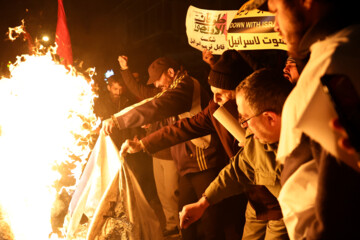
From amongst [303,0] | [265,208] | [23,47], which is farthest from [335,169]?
[23,47]

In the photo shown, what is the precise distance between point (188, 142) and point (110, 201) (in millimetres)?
1321

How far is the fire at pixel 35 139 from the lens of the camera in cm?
367

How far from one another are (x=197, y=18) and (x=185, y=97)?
6.71ft

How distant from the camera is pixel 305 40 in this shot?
1.49m

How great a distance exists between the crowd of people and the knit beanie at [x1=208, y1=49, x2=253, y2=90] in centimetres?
1

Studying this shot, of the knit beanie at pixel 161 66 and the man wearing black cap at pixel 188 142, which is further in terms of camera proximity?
the knit beanie at pixel 161 66

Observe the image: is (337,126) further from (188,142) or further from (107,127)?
(188,142)

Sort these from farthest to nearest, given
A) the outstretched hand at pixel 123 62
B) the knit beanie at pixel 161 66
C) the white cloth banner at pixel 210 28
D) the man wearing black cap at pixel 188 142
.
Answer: the outstretched hand at pixel 123 62 < the white cloth banner at pixel 210 28 < the knit beanie at pixel 161 66 < the man wearing black cap at pixel 188 142

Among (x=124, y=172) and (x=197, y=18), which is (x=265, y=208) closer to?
(x=124, y=172)

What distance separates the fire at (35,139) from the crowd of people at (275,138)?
530 mm

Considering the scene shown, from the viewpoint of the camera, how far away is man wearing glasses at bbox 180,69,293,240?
7.68 feet

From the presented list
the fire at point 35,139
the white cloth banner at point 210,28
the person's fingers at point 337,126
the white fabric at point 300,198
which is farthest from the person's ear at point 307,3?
the white cloth banner at point 210,28

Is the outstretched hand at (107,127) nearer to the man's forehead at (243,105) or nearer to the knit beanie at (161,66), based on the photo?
the knit beanie at (161,66)

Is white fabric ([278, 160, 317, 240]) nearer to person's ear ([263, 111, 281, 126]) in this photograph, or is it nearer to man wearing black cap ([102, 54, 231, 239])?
person's ear ([263, 111, 281, 126])
